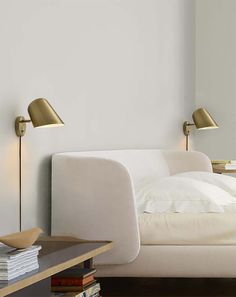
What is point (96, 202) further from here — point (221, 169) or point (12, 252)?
point (221, 169)

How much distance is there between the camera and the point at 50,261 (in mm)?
3049

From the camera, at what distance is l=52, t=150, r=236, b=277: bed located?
389 cm

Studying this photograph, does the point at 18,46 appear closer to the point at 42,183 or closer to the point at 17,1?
the point at 17,1

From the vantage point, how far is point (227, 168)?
232 inches

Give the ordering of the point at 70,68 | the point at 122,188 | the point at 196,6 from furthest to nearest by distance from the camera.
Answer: the point at 196,6 → the point at 70,68 → the point at 122,188

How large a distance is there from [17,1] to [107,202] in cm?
108

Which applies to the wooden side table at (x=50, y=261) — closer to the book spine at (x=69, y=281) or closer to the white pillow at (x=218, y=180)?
the book spine at (x=69, y=281)

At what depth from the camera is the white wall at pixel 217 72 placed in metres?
6.71

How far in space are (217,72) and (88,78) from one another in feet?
7.57

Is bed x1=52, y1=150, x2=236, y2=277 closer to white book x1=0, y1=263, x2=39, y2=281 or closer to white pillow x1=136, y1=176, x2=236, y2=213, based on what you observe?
white pillow x1=136, y1=176, x2=236, y2=213

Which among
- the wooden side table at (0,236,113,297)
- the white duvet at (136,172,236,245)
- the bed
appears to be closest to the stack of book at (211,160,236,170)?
the white duvet at (136,172,236,245)

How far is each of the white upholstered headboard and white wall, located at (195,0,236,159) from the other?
2778 mm

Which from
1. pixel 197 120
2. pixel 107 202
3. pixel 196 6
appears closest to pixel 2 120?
pixel 107 202

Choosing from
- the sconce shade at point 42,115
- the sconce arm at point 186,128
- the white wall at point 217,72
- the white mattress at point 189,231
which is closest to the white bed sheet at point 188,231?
the white mattress at point 189,231
